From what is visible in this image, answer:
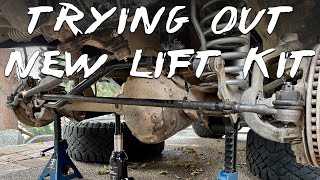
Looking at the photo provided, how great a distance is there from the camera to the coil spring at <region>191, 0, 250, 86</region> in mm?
1200

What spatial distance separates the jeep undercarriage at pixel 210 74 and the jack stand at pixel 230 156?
2.7 inches

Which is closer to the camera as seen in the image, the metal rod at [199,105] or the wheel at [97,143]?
the metal rod at [199,105]

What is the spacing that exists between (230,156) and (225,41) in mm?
475

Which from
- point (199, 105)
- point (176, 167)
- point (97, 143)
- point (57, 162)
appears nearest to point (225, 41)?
point (199, 105)

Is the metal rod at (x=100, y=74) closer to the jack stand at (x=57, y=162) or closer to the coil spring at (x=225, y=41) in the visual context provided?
the coil spring at (x=225, y=41)

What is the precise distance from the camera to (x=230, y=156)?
4.57ft

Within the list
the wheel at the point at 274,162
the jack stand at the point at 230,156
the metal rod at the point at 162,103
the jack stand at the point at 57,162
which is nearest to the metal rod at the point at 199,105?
the metal rod at the point at 162,103

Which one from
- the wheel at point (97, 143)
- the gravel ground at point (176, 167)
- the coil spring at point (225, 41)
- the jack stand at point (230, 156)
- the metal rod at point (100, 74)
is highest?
the coil spring at point (225, 41)

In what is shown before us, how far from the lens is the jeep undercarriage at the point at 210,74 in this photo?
1.03 m

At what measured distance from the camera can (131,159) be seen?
287 centimetres

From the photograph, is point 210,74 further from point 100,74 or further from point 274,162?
point 274,162

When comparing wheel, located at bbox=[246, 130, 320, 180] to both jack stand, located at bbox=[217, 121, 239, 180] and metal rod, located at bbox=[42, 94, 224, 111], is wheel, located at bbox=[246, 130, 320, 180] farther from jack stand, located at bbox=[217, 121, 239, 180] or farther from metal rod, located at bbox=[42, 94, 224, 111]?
metal rod, located at bbox=[42, 94, 224, 111]

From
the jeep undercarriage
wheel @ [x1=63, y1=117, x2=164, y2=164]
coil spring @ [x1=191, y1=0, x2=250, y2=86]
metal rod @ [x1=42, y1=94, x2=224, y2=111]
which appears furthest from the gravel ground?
coil spring @ [x1=191, y1=0, x2=250, y2=86]

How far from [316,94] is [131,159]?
2086 mm
